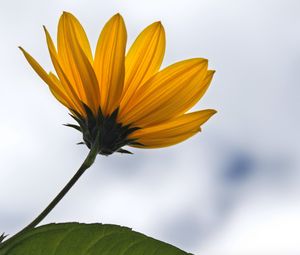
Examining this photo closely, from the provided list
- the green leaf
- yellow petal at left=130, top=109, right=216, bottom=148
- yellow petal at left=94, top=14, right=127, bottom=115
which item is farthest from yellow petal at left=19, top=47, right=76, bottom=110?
the green leaf

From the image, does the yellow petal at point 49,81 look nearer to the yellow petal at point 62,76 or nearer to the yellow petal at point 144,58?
the yellow petal at point 62,76

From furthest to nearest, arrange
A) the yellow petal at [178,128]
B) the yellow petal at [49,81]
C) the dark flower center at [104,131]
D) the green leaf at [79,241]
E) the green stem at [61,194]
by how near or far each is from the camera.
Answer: the dark flower center at [104,131] → the yellow petal at [178,128] → the yellow petal at [49,81] → the green stem at [61,194] → the green leaf at [79,241]

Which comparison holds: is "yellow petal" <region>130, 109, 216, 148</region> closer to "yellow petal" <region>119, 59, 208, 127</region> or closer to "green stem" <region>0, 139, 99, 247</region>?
"yellow petal" <region>119, 59, 208, 127</region>

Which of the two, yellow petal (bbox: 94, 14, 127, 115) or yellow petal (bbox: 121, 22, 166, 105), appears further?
yellow petal (bbox: 121, 22, 166, 105)

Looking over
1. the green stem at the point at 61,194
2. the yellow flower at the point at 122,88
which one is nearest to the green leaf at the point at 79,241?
the green stem at the point at 61,194

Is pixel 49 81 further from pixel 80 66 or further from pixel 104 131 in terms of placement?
pixel 104 131

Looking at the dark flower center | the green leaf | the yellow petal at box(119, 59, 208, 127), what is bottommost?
the green leaf

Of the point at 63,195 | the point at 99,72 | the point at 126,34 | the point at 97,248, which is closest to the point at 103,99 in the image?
the point at 99,72
